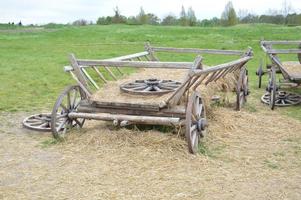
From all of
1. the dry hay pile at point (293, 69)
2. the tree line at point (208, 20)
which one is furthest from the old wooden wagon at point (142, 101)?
the tree line at point (208, 20)

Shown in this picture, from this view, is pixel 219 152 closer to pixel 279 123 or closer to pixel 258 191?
pixel 258 191

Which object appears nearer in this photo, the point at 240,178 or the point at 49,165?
the point at 240,178

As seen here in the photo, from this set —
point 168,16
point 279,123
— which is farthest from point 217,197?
point 168,16

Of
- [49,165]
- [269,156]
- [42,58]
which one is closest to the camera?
[49,165]

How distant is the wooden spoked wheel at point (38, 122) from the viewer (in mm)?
7023

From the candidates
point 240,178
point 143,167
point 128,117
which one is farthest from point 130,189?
point 128,117

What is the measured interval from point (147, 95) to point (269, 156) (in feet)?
6.02

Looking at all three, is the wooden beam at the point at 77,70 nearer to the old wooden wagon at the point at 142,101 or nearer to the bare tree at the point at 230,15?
the old wooden wagon at the point at 142,101

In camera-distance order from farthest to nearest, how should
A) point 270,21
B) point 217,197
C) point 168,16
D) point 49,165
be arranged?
point 168,16
point 270,21
point 49,165
point 217,197

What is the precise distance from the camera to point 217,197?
14.6 feet

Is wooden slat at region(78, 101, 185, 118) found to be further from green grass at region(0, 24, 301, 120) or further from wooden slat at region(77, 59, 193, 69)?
green grass at region(0, 24, 301, 120)

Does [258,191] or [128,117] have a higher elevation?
[128,117]

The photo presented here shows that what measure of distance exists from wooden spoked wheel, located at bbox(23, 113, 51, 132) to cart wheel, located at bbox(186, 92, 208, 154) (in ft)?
7.41

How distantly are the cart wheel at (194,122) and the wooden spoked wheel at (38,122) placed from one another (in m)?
2.26
